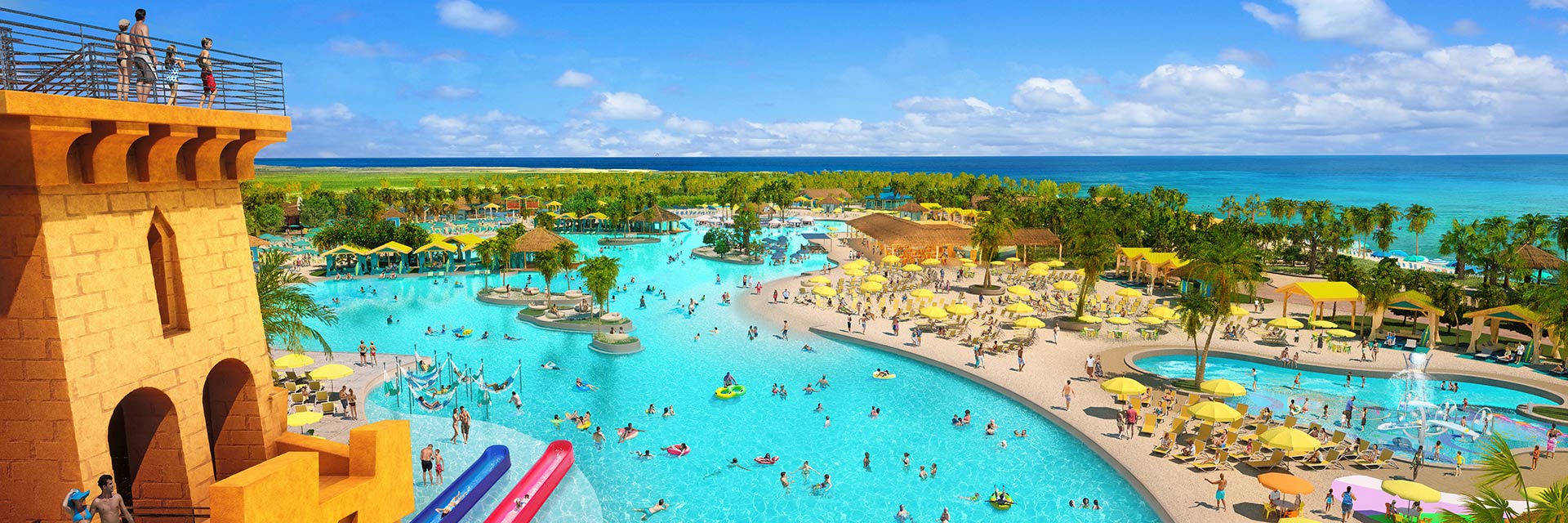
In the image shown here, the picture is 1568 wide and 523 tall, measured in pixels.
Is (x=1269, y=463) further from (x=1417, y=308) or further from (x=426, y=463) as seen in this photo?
(x=426, y=463)

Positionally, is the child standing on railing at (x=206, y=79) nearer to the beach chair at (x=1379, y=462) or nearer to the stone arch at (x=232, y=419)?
the stone arch at (x=232, y=419)

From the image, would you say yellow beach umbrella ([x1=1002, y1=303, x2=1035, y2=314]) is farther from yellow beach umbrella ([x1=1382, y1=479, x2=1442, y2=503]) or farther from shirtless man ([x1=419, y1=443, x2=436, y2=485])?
shirtless man ([x1=419, y1=443, x2=436, y2=485])

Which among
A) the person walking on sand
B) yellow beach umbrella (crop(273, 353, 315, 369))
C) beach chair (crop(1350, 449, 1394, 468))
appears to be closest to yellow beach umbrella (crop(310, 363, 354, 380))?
yellow beach umbrella (crop(273, 353, 315, 369))

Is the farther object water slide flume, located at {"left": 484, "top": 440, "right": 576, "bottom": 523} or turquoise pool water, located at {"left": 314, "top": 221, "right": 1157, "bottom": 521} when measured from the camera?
turquoise pool water, located at {"left": 314, "top": 221, "right": 1157, "bottom": 521}

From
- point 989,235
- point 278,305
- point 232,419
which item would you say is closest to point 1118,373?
point 989,235

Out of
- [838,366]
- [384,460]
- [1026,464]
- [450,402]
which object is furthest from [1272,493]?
[450,402]

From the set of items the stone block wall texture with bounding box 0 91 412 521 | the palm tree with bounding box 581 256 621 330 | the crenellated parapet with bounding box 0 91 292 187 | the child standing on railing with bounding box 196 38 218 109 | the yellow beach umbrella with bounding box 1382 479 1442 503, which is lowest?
the yellow beach umbrella with bounding box 1382 479 1442 503
